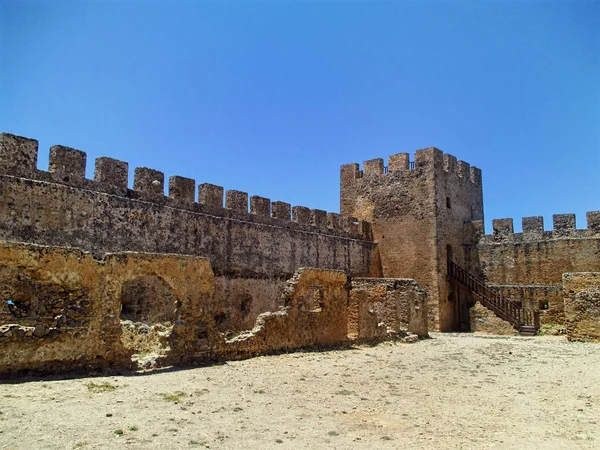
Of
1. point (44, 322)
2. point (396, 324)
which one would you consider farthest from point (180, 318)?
point (396, 324)

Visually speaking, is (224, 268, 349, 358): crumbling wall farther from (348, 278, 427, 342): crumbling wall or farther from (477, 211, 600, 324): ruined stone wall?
(477, 211, 600, 324): ruined stone wall

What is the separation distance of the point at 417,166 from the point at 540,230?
5.71 metres

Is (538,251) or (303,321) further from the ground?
(538,251)

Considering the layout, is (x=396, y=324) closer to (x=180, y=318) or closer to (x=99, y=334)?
(x=180, y=318)

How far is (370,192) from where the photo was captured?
23.7m

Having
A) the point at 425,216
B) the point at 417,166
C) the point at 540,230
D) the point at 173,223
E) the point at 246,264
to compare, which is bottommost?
the point at 246,264

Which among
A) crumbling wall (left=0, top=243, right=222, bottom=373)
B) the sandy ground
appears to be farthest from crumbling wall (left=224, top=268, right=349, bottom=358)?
crumbling wall (left=0, top=243, right=222, bottom=373)

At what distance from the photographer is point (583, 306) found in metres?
15.4

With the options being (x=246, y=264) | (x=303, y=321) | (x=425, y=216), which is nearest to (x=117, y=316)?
(x=303, y=321)

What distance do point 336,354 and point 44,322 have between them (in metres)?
6.33

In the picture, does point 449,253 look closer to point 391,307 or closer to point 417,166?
point 417,166

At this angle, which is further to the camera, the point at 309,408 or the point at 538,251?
the point at 538,251

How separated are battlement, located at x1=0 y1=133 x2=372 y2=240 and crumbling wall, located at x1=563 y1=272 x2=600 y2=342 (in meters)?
8.81

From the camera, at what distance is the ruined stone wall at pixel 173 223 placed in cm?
1153
